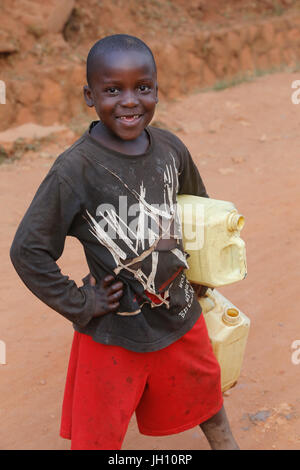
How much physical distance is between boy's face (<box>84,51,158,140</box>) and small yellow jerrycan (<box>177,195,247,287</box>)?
390 mm

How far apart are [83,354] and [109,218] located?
462 millimetres

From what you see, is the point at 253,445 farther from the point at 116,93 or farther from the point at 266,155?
the point at 266,155

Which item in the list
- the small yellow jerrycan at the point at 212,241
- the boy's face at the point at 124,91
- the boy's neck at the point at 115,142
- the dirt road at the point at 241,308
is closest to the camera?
the boy's face at the point at 124,91

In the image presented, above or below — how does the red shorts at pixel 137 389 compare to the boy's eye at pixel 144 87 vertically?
below

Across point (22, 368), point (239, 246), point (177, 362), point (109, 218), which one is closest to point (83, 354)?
point (177, 362)

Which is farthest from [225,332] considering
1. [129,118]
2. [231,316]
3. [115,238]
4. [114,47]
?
[114,47]

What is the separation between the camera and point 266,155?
5824 millimetres

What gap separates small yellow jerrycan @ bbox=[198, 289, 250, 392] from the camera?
2.11m

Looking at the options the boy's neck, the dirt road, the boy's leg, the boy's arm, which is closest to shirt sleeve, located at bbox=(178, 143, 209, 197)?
the boy's arm

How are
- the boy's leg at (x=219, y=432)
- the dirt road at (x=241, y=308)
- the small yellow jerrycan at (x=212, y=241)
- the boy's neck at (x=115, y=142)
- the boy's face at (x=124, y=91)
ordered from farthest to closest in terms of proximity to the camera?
the dirt road at (x=241, y=308) < the boy's leg at (x=219, y=432) < the small yellow jerrycan at (x=212, y=241) < the boy's neck at (x=115, y=142) < the boy's face at (x=124, y=91)

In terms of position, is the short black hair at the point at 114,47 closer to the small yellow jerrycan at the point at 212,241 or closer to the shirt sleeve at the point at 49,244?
the shirt sleeve at the point at 49,244

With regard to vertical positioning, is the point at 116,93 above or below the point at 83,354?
above

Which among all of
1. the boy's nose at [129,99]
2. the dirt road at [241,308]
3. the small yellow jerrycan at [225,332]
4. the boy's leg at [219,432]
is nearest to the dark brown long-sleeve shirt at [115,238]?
the boy's nose at [129,99]

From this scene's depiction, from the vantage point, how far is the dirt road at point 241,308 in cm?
257
